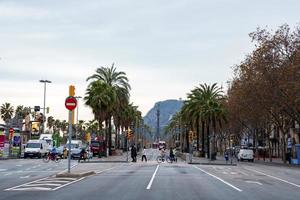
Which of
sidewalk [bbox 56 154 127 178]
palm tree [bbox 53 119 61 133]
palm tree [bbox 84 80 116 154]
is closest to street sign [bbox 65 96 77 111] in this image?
sidewalk [bbox 56 154 127 178]

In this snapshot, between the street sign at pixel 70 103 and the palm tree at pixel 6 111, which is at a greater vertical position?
the palm tree at pixel 6 111

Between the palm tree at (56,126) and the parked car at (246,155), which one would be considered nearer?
the parked car at (246,155)

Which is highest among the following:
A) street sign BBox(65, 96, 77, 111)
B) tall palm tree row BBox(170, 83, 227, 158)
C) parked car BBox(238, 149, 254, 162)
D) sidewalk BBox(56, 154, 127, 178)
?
tall palm tree row BBox(170, 83, 227, 158)

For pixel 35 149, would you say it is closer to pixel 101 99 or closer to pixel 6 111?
pixel 101 99

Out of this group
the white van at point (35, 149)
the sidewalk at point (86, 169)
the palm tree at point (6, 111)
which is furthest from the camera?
the palm tree at point (6, 111)

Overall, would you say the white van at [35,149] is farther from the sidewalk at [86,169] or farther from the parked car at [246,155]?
the parked car at [246,155]

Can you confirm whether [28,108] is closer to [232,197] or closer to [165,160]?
[165,160]

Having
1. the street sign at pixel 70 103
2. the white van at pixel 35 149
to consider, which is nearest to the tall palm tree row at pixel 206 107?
the white van at pixel 35 149

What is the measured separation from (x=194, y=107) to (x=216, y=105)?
381cm

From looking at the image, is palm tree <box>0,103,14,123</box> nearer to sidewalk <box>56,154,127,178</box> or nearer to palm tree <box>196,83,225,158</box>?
palm tree <box>196,83,225,158</box>

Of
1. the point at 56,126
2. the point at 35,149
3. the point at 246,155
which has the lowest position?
the point at 246,155

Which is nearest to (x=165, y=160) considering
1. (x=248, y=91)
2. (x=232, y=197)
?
(x=248, y=91)

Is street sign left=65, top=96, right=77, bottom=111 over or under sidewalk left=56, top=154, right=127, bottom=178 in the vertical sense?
over

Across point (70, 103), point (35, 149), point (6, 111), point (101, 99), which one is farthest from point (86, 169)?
point (6, 111)
